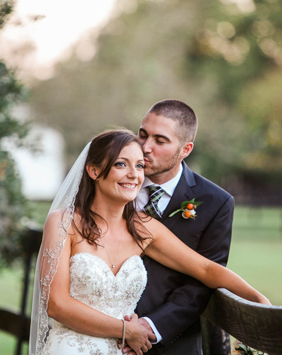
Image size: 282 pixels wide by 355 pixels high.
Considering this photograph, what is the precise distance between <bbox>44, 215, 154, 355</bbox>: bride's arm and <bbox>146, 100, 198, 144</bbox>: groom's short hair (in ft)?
3.94

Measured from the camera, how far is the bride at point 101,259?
277 cm

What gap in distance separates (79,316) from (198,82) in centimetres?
3532

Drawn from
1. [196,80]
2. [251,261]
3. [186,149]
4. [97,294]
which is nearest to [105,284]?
[97,294]

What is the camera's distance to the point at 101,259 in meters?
2.96

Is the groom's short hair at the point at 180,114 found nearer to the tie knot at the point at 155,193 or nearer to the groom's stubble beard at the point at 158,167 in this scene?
the groom's stubble beard at the point at 158,167

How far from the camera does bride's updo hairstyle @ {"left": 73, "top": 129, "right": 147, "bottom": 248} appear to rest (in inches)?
118

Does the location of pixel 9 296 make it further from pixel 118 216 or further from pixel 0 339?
pixel 118 216

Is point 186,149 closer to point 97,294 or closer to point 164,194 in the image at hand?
point 164,194

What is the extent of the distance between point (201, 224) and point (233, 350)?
0.77 m

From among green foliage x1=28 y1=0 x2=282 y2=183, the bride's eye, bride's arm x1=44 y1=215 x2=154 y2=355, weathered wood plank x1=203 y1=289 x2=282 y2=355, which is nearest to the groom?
bride's arm x1=44 y1=215 x2=154 y2=355

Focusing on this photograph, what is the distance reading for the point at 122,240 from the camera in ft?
10.2

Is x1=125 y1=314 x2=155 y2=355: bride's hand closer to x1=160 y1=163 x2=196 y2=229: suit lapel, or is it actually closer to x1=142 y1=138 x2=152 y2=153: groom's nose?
x1=160 y1=163 x2=196 y2=229: suit lapel

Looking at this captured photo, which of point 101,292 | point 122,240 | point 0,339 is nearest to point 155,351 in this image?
point 101,292

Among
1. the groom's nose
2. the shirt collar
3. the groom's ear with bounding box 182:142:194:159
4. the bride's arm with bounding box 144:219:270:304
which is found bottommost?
the bride's arm with bounding box 144:219:270:304
